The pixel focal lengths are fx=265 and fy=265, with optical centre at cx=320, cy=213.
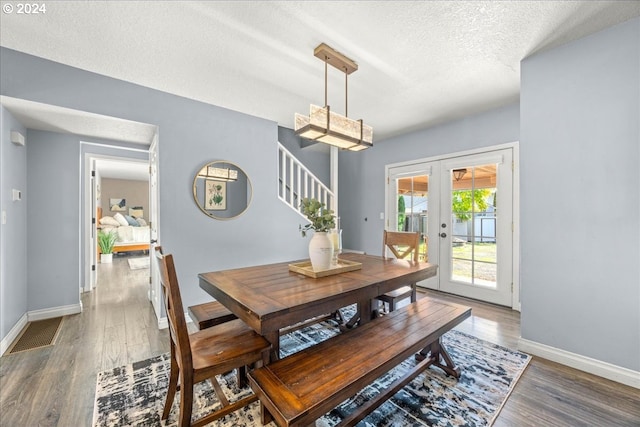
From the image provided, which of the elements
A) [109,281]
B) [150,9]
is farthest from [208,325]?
[109,281]

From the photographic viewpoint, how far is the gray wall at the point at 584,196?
1854 millimetres

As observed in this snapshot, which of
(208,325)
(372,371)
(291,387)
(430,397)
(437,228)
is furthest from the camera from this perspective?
(437,228)

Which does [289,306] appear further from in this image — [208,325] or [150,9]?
[150,9]

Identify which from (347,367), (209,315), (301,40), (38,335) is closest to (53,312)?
(38,335)

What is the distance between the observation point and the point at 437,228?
4.01 meters

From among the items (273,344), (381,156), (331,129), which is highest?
(381,156)

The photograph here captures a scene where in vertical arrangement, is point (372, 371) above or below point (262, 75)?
below

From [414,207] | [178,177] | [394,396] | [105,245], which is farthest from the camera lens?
[105,245]

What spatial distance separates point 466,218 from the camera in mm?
3701

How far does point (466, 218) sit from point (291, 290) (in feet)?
10.1

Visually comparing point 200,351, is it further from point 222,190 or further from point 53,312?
point 53,312

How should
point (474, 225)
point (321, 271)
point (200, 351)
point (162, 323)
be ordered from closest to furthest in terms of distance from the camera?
point (200, 351)
point (321, 271)
point (162, 323)
point (474, 225)

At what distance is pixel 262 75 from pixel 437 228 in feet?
10.4

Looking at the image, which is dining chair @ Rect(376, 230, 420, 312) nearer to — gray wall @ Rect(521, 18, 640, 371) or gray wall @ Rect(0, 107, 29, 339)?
gray wall @ Rect(521, 18, 640, 371)
